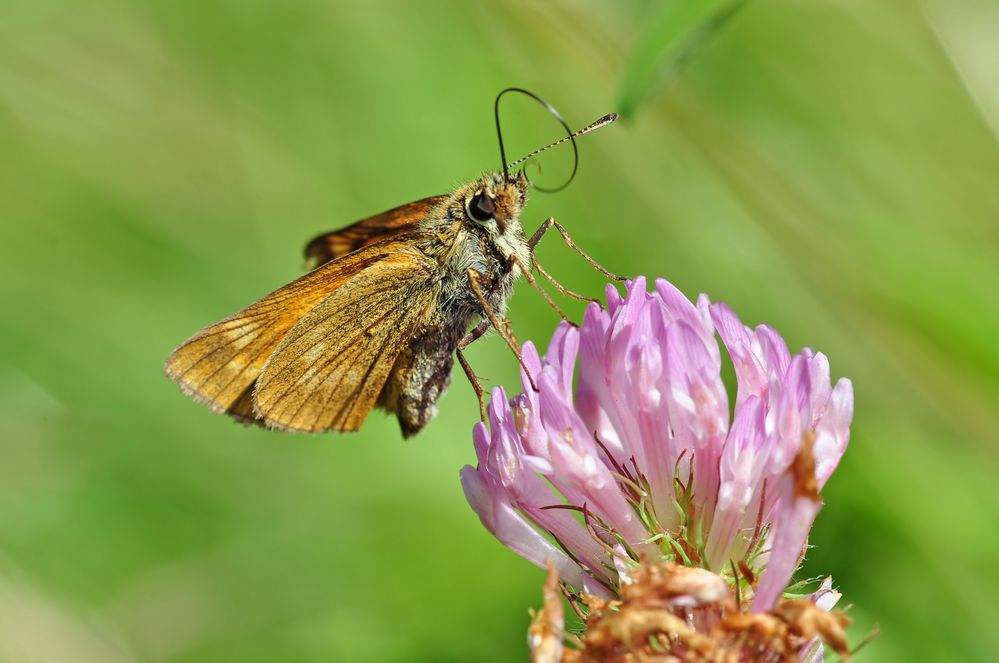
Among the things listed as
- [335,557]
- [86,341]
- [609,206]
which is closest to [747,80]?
[609,206]

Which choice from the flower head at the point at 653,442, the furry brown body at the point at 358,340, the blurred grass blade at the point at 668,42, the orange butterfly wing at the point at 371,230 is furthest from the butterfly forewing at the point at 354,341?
the blurred grass blade at the point at 668,42

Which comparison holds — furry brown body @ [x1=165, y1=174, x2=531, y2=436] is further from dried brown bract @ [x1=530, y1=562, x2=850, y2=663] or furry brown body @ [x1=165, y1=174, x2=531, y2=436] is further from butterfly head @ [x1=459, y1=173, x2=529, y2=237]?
dried brown bract @ [x1=530, y1=562, x2=850, y2=663]

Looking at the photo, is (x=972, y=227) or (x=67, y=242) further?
(x=67, y=242)

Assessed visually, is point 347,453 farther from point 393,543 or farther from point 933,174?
point 933,174

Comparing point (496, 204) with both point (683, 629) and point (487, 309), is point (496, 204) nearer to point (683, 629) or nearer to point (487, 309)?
point (487, 309)

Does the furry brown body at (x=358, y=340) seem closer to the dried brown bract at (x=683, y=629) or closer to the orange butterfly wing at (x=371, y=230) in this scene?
the orange butterfly wing at (x=371, y=230)
